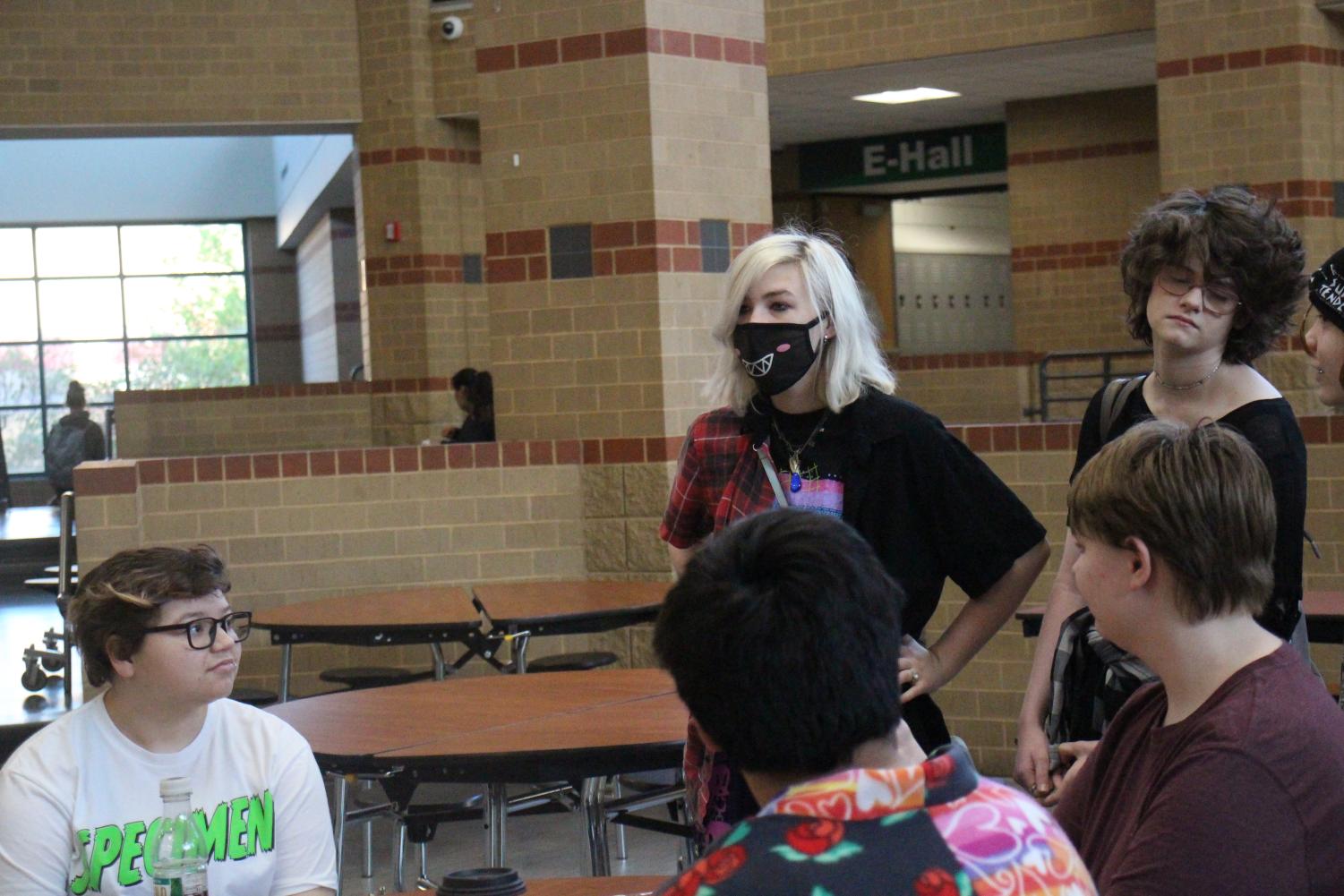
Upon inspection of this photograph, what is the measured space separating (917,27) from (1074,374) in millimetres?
3278

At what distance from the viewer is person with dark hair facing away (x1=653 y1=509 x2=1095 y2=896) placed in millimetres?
1289

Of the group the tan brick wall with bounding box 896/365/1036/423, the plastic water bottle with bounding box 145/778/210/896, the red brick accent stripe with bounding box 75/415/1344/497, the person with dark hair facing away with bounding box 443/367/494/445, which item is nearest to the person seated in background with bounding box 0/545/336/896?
the plastic water bottle with bounding box 145/778/210/896

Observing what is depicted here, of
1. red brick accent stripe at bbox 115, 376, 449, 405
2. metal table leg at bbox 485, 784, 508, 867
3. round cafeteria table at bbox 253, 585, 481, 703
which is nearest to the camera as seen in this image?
metal table leg at bbox 485, 784, 508, 867

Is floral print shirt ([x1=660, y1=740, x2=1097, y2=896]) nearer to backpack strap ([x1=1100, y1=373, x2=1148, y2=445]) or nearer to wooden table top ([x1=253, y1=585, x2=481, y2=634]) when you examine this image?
backpack strap ([x1=1100, y1=373, x2=1148, y2=445])

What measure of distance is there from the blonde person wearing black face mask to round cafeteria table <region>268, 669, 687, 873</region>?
743 millimetres

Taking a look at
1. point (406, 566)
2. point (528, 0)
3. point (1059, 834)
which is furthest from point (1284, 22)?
point (1059, 834)

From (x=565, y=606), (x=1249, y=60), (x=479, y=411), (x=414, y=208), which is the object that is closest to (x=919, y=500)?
(x=565, y=606)

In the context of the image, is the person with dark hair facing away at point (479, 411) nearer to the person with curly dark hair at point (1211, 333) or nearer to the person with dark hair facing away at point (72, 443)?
the person with dark hair facing away at point (72, 443)

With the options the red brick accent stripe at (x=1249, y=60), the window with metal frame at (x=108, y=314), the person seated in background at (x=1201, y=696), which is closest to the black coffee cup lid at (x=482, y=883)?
the person seated in background at (x=1201, y=696)

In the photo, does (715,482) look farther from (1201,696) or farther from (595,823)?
(595,823)

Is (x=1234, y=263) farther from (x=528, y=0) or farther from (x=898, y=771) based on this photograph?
(x=528, y=0)

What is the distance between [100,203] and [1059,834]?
76.1 ft

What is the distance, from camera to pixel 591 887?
2.40 m

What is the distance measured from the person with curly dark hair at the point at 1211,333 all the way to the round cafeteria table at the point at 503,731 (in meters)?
0.94
